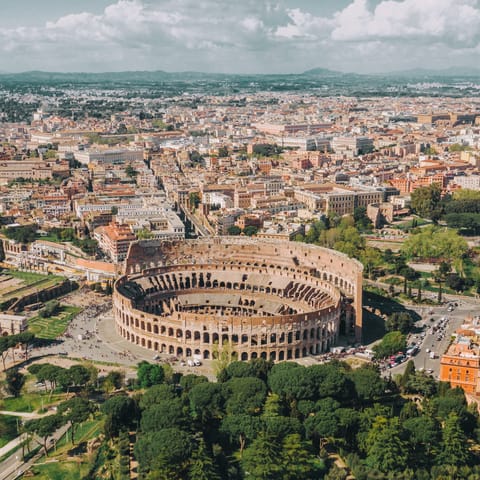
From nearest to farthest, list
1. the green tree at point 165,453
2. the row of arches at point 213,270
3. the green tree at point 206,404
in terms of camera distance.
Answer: the green tree at point 165,453
the green tree at point 206,404
the row of arches at point 213,270

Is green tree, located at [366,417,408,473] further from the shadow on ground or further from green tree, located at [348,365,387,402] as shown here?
the shadow on ground

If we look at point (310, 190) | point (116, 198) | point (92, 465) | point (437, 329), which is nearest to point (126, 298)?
point (92, 465)

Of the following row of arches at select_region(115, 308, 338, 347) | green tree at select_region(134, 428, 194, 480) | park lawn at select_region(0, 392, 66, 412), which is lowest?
park lawn at select_region(0, 392, 66, 412)

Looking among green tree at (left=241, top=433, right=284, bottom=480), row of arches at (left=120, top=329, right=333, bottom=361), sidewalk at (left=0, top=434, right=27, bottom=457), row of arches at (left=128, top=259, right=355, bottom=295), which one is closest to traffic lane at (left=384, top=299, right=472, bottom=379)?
row of arches at (left=120, top=329, right=333, bottom=361)

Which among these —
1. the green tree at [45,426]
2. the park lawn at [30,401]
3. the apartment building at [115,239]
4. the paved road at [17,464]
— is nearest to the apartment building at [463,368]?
the green tree at [45,426]

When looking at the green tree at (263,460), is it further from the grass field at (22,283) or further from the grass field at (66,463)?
the grass field at (22,283)

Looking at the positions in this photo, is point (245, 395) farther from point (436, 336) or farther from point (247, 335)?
point (436, 336)

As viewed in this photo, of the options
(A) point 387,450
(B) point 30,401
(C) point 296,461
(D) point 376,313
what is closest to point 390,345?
(D) point 376,313
